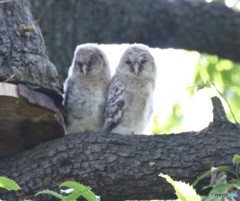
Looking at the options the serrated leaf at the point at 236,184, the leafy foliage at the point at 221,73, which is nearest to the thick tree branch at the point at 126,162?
the serrated leaf at the point at 236,184

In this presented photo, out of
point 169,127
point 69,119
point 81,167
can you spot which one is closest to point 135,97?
point 69,119

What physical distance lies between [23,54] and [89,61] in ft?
2.85

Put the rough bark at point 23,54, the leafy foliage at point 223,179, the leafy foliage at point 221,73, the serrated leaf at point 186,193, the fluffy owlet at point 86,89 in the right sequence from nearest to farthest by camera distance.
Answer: the serrated leaf at point 186,193
the leafy foliage at point 223,179
the rough bark at point 23,54
the fluffy owlet at point 86,89
the leafy foliage at point 221,73

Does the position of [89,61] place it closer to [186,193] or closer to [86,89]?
[86,89]

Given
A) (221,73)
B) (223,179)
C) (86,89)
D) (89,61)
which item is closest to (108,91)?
(86,89)

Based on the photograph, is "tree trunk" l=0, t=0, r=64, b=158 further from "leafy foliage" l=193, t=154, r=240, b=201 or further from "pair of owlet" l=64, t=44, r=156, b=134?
"leafy foliage" l=193, t=154, r=240, b=201

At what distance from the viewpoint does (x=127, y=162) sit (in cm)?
270

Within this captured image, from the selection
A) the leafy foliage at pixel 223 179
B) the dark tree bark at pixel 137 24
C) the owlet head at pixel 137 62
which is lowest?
the leafy foliage at pixel 223 179

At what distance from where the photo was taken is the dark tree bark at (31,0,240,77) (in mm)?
3979

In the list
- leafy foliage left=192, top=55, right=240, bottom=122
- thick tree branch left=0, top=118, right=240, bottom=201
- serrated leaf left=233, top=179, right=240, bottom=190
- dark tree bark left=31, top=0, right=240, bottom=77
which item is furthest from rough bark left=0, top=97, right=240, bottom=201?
leafy foliage left=192, top=55, right=240, bottom=122

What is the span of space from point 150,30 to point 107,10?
0.29 m

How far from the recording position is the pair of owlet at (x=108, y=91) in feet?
11.1

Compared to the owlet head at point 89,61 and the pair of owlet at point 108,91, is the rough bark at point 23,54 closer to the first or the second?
the pair of owlet at point 108,91

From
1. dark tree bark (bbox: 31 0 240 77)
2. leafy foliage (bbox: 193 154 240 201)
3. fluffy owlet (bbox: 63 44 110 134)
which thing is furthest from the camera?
dark tree bark (bbox: 31 0 240 77)
